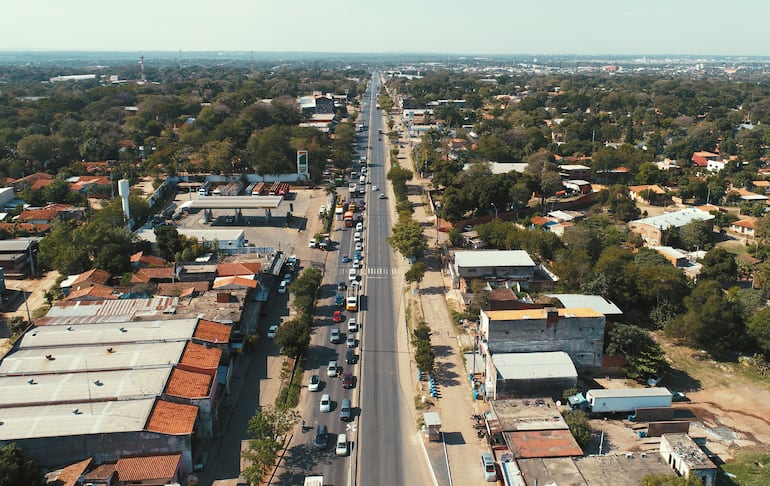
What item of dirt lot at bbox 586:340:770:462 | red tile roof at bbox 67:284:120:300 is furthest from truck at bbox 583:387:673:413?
red tile roof at bbox 67:284:120:300

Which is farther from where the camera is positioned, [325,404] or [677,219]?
[677,219]

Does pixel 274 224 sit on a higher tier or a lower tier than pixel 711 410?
higher

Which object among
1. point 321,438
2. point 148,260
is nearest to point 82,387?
point 321,438

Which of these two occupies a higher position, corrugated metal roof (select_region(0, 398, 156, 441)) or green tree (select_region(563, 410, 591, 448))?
corrugated metal roof (select_region(0, 398, 156, 441))

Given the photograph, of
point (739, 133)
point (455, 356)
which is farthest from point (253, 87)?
point (455, 356)

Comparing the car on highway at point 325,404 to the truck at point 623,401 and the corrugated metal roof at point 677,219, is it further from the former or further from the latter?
the corrugated metal roof at point 677,219

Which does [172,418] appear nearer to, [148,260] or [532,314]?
[532,314]

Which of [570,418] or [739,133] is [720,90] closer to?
[739,133]

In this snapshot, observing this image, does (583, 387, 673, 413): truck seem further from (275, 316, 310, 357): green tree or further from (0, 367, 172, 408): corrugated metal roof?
(0, 367, 172, 408): corrugated metal roof
